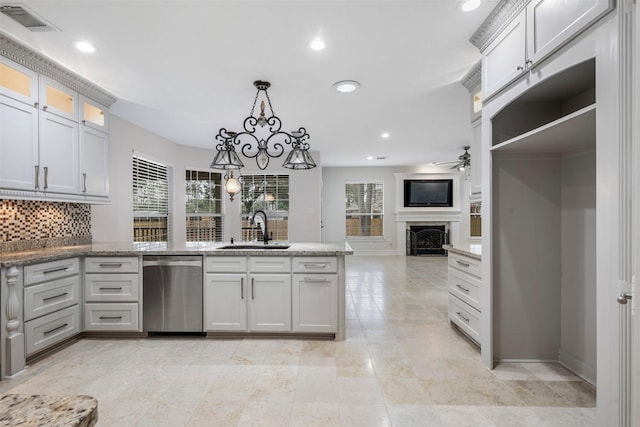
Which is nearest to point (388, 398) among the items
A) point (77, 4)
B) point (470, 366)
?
point (470, 366)

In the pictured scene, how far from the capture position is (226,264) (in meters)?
3.16

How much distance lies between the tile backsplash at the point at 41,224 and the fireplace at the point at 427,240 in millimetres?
7879

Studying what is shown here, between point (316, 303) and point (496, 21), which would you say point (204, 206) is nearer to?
point (316, 303)

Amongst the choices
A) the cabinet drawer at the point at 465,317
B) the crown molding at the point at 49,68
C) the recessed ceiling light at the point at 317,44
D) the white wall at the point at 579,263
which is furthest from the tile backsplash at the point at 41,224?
the white wall at the point at 579,263

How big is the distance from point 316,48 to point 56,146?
8.44 feet

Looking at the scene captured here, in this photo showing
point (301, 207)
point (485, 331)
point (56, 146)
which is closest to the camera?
point (485, 331)

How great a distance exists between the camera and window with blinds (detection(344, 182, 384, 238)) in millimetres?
9771

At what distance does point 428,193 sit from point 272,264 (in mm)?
7395

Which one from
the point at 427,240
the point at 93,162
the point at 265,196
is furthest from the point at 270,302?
the point at 427,240

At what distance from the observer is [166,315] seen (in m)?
3.19

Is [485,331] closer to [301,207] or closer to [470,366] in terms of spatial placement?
[470,366]

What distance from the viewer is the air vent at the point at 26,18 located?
85.1 inches

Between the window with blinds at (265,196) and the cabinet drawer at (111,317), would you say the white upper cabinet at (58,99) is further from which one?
the window with blinds at (265,196)

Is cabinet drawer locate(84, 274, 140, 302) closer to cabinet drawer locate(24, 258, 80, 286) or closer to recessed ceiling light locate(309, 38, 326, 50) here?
cabinet drawer locate(24, 258, 80, 286)
